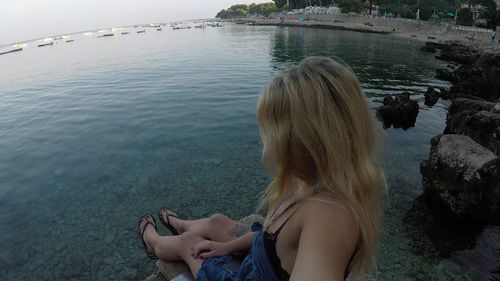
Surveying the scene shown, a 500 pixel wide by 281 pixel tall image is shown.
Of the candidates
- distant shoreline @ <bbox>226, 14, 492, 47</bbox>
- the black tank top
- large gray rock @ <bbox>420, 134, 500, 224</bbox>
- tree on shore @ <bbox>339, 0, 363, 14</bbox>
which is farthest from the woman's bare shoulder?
tree on shore @ <bbox>339, 0, 363, 14</bbox>

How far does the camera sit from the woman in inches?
62.7

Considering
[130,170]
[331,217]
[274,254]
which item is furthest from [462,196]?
[130,170]

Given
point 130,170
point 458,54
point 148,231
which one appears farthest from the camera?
point 458,54

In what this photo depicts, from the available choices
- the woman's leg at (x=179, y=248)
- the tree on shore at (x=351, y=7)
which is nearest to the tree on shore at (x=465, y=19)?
the tree on shore at (x=351, y=7)

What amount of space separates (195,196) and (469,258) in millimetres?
6232

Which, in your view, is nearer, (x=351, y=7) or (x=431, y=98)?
(x=431, y=98)

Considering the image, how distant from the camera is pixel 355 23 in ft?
283

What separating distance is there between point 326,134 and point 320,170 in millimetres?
223

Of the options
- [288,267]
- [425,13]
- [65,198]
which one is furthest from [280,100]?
[425,13]

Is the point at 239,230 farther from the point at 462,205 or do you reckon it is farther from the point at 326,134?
the point at 462,205

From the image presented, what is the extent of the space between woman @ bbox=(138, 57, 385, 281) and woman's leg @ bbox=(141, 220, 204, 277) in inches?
68.8

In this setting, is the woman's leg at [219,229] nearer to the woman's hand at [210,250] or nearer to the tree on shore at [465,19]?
the woman's hand at [210,250]

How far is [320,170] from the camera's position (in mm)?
1794

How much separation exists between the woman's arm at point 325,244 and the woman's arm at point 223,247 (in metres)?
1.60
